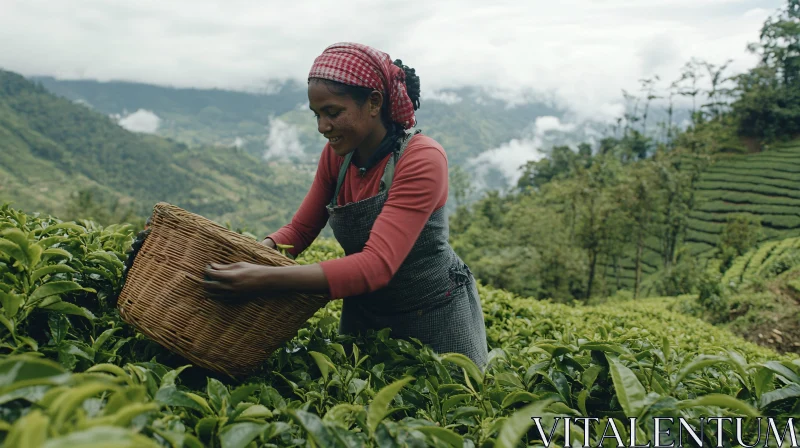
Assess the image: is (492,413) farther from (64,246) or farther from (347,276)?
(64,246)

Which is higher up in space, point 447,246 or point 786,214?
point 447,246

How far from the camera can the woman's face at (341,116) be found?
5.80ft

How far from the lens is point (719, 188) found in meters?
27.4

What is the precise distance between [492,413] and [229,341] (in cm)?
70

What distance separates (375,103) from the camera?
1.86m

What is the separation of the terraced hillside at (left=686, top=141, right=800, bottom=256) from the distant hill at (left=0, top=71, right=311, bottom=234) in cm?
7217

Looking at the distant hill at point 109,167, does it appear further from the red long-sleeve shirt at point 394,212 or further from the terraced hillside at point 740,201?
Answer: the red long-sleeve shirt at point 394,212

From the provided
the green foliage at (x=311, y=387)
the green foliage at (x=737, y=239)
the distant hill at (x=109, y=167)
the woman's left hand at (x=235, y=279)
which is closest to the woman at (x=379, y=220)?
the woman's left hand at (x=235, y=279)

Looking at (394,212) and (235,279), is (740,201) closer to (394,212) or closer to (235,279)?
(394,212)

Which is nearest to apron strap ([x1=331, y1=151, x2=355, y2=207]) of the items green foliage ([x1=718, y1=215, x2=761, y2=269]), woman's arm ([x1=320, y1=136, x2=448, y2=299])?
woman's arm ([x1=320, y1=136, x2=448, y2=299])

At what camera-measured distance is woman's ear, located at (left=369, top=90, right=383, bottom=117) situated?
1.83 m

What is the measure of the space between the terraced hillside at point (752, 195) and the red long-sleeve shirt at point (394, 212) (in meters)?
23.8

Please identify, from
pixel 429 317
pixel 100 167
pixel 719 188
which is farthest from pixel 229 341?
pixel 100 167

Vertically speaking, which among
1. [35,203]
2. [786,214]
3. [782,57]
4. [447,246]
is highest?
[782,57]
